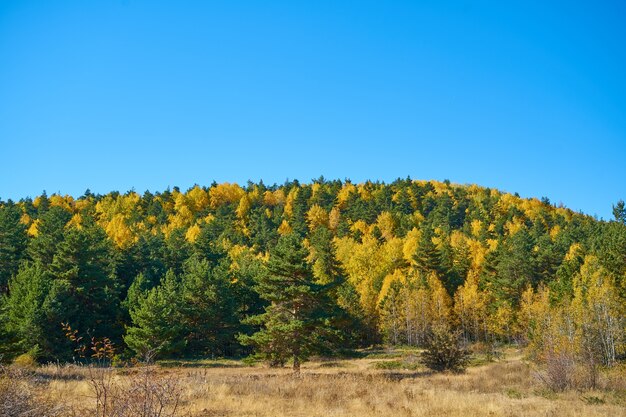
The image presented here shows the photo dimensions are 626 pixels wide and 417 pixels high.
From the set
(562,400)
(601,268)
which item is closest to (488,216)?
(601,268)

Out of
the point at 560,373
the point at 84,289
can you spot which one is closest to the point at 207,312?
the point at 84,289

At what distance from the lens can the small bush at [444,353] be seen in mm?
30384

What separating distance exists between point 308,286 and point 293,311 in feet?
7.49

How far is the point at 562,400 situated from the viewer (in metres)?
16.5

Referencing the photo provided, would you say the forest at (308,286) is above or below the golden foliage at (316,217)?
below

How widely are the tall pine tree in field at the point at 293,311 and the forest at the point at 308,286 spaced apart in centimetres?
9

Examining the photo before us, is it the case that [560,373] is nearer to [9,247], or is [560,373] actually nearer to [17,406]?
[17,406]

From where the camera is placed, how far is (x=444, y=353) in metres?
30.6

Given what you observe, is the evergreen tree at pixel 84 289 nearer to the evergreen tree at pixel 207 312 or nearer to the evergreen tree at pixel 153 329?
the evergreen tree at pixel 153 329

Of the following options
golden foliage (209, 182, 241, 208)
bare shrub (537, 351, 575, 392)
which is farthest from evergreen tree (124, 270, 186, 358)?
golden foliage (209, 182, 241, 208)

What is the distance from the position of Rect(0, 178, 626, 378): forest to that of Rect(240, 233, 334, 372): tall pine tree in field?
3.7 inches

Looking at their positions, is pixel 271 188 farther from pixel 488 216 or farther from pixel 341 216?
pixel 488 216

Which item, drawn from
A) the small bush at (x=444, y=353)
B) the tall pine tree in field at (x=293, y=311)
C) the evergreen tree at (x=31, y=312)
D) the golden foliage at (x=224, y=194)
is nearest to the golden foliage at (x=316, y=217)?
the golden foliage at (x=224, y=194)

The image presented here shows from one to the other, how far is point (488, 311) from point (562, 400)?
4512 cm
